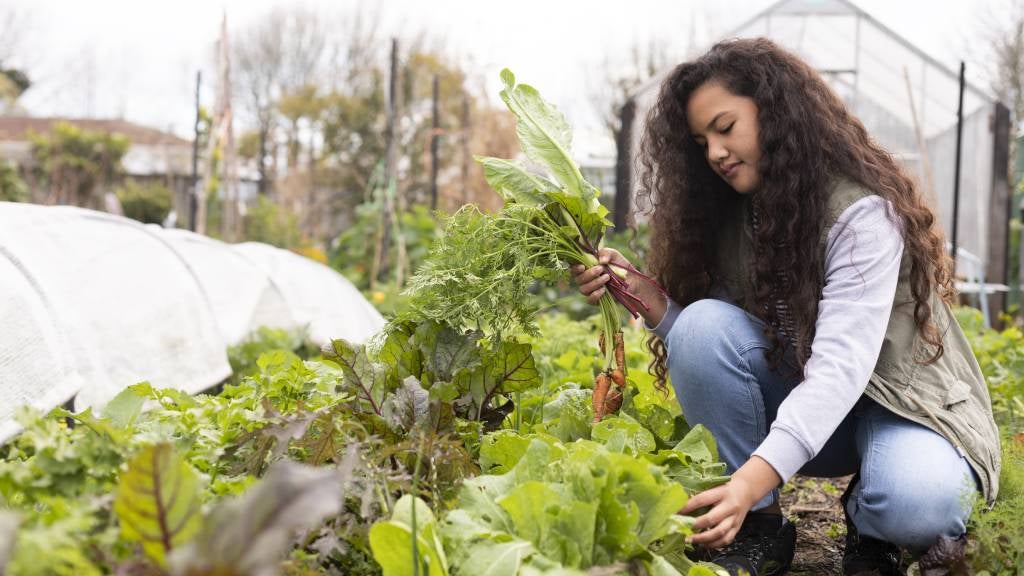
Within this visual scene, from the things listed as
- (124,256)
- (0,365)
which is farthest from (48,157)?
(0,365)

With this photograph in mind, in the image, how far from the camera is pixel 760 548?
2.20 m

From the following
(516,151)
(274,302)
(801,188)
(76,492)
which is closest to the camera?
(76,492)

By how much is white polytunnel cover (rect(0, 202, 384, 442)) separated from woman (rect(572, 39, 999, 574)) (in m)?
1.72

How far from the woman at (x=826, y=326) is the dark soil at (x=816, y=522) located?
17 cm

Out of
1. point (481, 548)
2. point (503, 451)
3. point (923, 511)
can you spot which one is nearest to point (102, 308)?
point (503, 451)

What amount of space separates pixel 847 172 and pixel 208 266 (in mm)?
4260

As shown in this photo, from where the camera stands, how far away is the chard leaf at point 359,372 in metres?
2.06

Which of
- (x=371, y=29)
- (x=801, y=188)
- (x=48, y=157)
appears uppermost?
(x=371, y=29)

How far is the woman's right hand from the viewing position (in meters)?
2.35

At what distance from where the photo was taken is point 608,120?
21984 mm

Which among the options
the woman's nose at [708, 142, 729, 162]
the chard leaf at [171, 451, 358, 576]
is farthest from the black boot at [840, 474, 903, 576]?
the chard leaf at [171, 451, 358, 576]

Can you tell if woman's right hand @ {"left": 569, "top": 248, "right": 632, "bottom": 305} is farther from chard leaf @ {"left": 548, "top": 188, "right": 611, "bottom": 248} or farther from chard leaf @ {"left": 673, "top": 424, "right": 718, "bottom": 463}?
chard leaf @ {"left": 673, "top": 424, "right": 718, "bottom": 463}

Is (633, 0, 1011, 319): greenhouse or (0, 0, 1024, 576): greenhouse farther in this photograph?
(633, 0, 1011, 319): greenhouse

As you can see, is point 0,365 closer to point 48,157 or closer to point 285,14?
point 48,157
